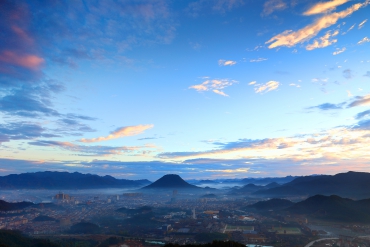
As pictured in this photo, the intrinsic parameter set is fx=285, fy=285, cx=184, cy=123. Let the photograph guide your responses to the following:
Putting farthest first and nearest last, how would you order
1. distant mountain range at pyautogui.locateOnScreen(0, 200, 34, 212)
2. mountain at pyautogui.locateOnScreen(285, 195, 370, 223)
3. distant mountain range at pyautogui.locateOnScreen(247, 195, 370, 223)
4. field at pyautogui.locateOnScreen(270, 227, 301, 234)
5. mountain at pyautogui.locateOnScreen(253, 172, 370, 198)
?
1. mountain at pyautogui.locateOnScreen(253, 172, 370, 198)
2. distant mountain range at pyautogui.locateOnScreen(0, 200, 34, 212)
3. distant mountain range at pyautogui.locateOnScreen(247, 195, 370, 223)
4. mountain at pyautogui.locateOnScreen(285, 195, 370, 223)
5. field at pyautogui.locateOnScreen(270, 227, 301, 234)

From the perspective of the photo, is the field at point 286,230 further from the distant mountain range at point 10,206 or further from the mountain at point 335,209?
the distant mountain range at point 10,206

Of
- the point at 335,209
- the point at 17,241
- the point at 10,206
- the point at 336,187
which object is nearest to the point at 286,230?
the point at 335,209

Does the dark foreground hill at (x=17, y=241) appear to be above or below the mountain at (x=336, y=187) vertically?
below

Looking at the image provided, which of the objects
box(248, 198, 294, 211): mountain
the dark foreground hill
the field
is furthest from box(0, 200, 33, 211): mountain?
box(248, 198, 294, 211): mountain

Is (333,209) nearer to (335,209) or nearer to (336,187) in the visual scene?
(335,209)

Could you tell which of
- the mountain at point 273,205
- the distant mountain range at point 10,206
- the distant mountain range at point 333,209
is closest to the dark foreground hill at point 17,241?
the distant mountain range at point 10,206

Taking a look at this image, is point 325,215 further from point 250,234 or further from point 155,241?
point 155,241

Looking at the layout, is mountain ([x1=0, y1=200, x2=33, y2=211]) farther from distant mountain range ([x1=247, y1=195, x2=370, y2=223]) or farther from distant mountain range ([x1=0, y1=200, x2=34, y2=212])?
distant mountain range ([x1=247, y1=195, x2=370, y2=223])
